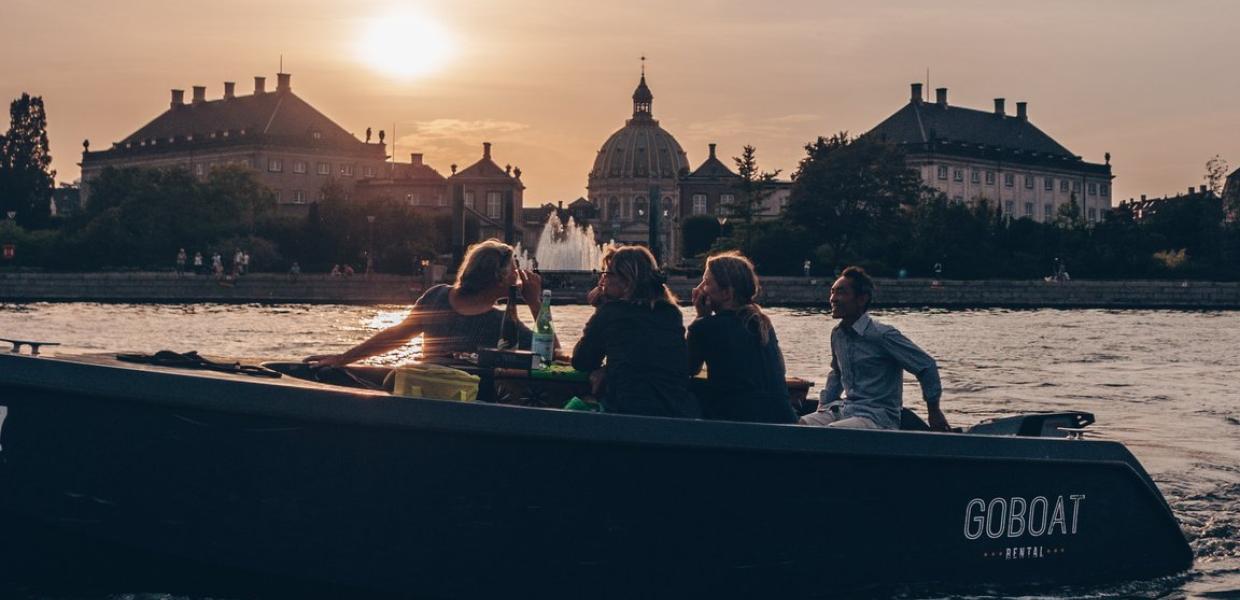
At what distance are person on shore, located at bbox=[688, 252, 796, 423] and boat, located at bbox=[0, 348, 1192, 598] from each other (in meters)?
0.33

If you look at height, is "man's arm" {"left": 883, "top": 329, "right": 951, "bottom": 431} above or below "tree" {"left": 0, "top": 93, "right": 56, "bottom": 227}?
below

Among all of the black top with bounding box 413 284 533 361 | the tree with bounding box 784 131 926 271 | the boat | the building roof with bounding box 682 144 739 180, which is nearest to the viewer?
the boat

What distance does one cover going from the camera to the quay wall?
65.9 metres

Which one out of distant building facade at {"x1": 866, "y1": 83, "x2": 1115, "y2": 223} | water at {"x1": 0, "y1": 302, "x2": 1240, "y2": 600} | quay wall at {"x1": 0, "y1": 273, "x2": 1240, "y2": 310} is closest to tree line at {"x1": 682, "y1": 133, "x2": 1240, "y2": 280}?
quay wall at {"x1": 0, "y1": 273, "x2": 1240, "y2": 310}

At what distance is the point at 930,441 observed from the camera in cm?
680

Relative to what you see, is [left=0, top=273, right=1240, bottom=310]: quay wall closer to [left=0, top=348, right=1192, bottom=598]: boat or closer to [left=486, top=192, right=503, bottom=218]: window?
[left=0, top=348, right=1192, bottom=598]: boat

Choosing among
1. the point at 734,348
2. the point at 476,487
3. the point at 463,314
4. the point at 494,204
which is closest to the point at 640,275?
the point at 734,348

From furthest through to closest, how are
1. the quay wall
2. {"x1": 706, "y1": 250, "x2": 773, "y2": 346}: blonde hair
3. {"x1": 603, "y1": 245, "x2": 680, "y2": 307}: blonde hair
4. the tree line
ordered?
1. the tree line
2. the quay wall
3. {"x1": 706, "y1": 250, "x2": 773, "y2": 346}: blonde hair
4. {"x1": 603, "y1": 245, "x2": 680, "y2": 307}: blonde hair

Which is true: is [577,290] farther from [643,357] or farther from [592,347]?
[643,357]

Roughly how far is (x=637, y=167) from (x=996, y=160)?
→ 73714mm

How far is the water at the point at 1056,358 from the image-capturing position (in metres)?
10.4

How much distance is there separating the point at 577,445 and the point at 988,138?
411 feet

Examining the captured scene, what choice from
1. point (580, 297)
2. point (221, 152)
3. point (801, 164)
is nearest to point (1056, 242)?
point (801, 164)

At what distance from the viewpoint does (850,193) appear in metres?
84.3
